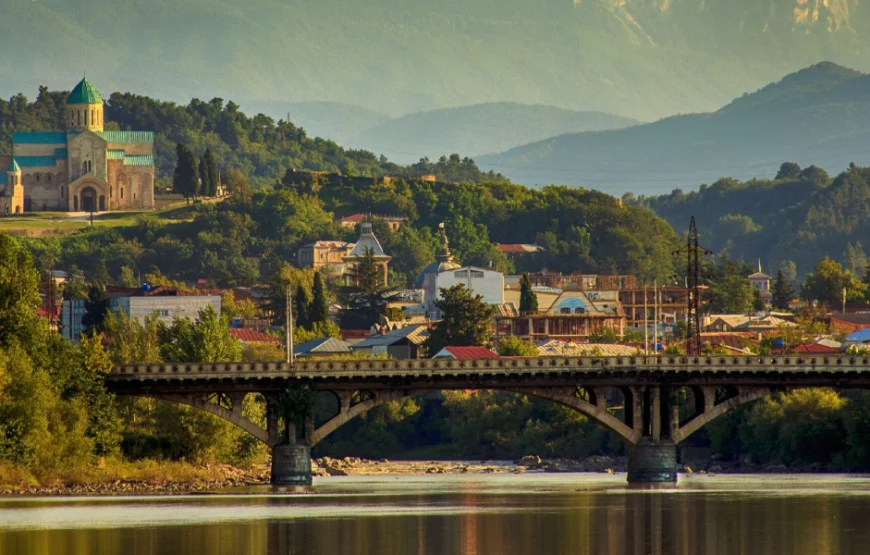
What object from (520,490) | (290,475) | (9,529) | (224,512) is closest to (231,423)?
(290,475)

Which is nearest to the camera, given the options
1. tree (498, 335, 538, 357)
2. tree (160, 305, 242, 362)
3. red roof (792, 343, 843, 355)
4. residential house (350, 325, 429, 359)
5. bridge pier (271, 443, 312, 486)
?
bridge pier (271, 443, 312, 486)

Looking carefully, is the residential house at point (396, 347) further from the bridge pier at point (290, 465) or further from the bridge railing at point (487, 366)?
the bridge railing at point (487, 366)

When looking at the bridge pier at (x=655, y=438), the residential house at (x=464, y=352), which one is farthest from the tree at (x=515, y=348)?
the bridge pier at (x=655, y=438)

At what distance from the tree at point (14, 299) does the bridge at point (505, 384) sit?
5.72 metres

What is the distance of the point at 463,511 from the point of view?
3824 inches

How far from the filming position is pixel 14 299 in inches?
4368

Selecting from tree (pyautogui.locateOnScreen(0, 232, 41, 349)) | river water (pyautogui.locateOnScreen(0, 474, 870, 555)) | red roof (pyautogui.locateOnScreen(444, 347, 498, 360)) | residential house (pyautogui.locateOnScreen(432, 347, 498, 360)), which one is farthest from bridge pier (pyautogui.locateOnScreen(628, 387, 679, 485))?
red roof (pyautogui.locateOnScreen(444, 347, 498, 360))

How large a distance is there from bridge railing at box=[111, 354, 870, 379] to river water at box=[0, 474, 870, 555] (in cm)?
650

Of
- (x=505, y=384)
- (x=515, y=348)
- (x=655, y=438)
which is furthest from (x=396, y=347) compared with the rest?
(x=505, y=384)

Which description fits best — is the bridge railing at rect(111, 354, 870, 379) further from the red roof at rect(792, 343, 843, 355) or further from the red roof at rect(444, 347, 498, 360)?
the red roof at rect(444, 347, 498, 360)

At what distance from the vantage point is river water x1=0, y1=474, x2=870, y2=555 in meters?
78.2

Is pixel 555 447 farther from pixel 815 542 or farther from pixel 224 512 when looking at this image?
pixel 815 542

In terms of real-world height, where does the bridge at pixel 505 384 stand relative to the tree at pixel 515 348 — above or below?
below

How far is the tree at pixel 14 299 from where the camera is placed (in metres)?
110
